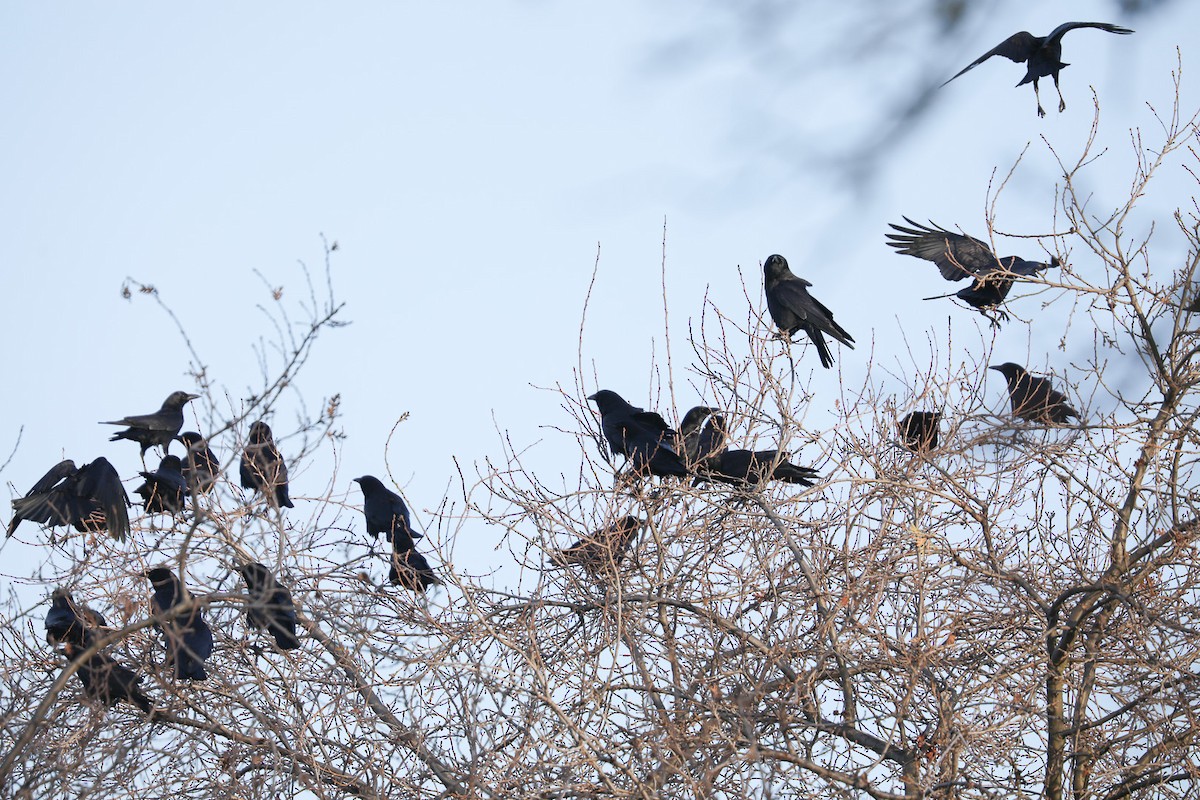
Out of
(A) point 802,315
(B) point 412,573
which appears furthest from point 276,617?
(A) point 802,315

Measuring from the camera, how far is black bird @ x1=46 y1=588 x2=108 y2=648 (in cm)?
763

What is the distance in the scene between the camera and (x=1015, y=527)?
7875mm

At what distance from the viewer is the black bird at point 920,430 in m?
7.93

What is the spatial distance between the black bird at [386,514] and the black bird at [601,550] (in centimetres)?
161

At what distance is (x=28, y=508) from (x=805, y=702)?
18.3ft

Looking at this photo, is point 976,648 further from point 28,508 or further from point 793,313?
point 28,508

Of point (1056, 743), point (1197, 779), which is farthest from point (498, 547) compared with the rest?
point (1197, 779)

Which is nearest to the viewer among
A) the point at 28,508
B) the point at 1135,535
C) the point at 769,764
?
the point at 769,764

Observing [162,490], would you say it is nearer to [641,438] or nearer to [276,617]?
[276,617]

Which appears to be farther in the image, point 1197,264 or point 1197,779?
point 1197,264

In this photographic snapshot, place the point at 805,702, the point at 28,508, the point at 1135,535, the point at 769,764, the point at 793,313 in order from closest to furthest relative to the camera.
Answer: the point at 769,764
the point at 805,702
the point at 1135,535
the point at 28,508
the point at 793,313

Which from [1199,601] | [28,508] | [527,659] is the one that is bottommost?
[527,659]

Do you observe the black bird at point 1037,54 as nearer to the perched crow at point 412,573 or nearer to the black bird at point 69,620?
the perched crow at point 412,573

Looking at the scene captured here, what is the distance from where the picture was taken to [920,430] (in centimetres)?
854
